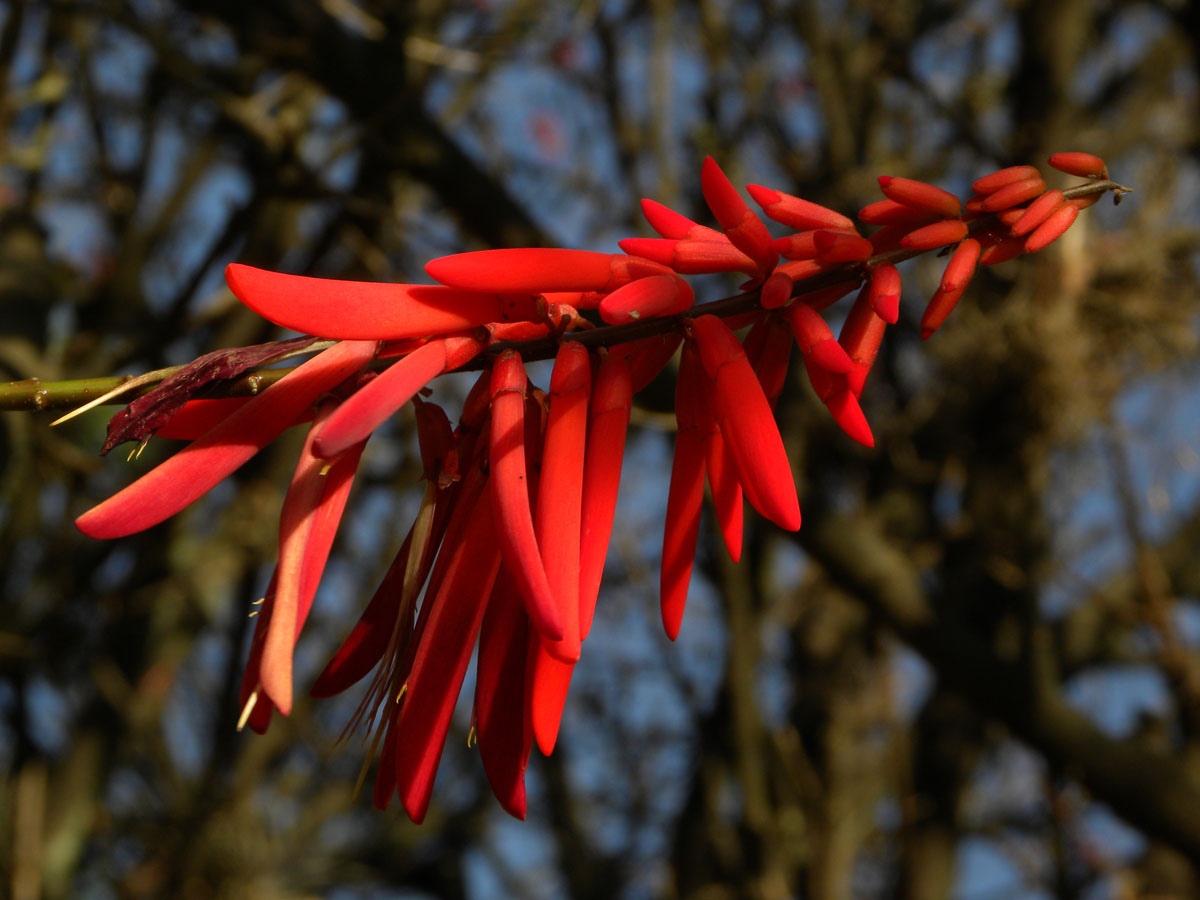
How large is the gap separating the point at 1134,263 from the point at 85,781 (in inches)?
114

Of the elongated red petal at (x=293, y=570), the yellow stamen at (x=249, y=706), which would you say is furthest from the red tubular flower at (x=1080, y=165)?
the yellow stamen at (x=249, y=706)

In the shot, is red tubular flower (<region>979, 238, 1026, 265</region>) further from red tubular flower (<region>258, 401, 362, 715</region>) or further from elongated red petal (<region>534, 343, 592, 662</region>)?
red tubular flower (<region>258, 401, 362, 715</region>)

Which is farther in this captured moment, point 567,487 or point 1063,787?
point 1063,787

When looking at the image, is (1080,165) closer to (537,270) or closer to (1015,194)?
(1015,194)

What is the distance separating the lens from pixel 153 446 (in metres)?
1.65

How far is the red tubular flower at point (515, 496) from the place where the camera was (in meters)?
0.51

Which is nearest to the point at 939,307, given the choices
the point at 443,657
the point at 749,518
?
the point at 443,657

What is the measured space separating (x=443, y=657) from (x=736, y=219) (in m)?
0.29

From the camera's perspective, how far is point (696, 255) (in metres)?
0.60

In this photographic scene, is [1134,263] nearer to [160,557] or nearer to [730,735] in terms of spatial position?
[730,735]

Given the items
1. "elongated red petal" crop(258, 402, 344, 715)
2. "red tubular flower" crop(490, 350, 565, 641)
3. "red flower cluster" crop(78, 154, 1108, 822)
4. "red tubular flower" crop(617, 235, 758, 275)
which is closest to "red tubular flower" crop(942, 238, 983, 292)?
"red flower cluster" crop(78, 154, 1108, 822)

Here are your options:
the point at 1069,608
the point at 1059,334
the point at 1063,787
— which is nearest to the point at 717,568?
the point at 1059,334

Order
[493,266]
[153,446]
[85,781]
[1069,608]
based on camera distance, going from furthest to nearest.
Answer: [1069,608] < [85,781] < [153,446] < [493,266]

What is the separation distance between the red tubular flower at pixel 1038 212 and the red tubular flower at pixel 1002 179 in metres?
0.02
